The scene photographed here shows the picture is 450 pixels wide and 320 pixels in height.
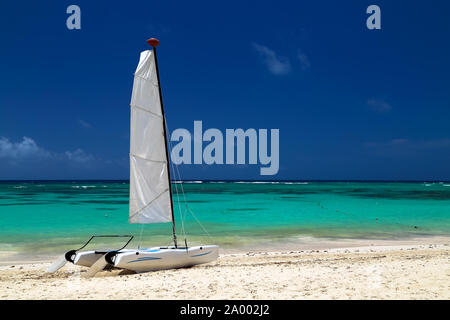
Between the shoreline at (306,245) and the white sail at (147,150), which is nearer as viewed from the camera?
the white sail at (147,150)

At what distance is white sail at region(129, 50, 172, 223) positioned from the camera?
463 inches

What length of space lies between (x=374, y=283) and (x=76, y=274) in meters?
9.25

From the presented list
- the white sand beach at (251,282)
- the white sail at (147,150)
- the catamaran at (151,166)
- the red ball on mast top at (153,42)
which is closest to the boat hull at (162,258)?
the catamaran at (151,166)

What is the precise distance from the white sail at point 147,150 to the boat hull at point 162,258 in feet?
4.66

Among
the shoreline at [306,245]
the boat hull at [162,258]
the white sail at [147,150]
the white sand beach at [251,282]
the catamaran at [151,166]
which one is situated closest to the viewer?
the white sand beach at [251,282]

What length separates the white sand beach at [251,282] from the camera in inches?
307

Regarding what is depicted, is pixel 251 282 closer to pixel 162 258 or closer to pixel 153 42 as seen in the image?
pixel 162 258

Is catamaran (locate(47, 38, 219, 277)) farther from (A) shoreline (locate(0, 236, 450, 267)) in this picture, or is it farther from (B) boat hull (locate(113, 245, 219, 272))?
(A) shoreline (locate(0, 236, 450, 267))

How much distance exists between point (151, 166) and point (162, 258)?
10.6 feet

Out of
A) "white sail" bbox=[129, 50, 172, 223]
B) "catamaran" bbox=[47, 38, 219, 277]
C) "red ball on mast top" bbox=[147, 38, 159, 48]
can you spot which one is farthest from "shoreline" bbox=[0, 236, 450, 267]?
"red ball on mast top" bbox=[147, 38, 159, 48]

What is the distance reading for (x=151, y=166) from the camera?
1204cm

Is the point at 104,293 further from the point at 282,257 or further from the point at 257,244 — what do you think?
the point at 257,244

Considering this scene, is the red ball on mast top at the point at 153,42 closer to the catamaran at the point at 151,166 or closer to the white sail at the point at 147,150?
the catamaran at the point at 151,166
